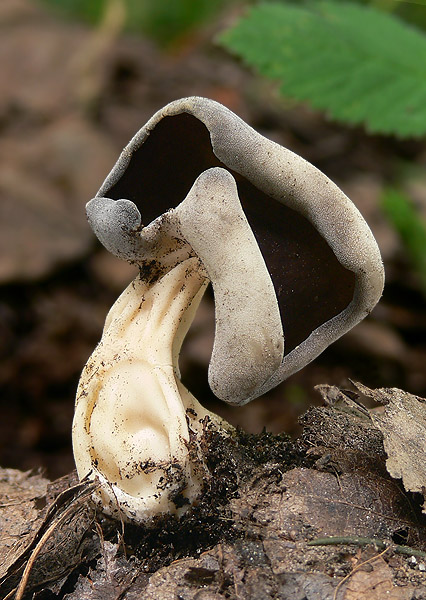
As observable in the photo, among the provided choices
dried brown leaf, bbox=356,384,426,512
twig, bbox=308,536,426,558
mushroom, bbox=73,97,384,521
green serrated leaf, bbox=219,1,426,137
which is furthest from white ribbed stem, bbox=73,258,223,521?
green serrated leaf, bbox=219,1,426,137

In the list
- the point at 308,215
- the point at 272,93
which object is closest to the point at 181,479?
the point at 308,215

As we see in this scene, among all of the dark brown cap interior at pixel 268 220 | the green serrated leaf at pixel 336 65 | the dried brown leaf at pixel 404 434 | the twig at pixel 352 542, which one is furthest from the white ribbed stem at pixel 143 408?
the green serrated leaf at pixel 336 65

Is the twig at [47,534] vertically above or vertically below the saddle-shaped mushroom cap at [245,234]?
below

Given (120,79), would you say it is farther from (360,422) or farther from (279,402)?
(360,422)

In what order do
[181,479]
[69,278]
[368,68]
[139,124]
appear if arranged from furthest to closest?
[139,124] → [69,278] → [368,68] → [181,479]

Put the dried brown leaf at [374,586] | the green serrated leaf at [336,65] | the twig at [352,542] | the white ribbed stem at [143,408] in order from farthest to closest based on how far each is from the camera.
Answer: the green serrated leaf at [336,65]
the white ribbed stem at [143,408]
the twig at [352,542]
the dried brown leaf at [374,586]

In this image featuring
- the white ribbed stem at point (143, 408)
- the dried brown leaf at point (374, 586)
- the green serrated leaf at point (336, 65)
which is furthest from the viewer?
the green serrated leaf at point (336, 65)

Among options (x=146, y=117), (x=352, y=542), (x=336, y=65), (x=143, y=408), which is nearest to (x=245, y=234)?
(x=143, y=408)

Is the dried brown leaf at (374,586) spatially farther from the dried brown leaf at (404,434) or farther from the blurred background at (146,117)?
the blurred background at (146,117)
